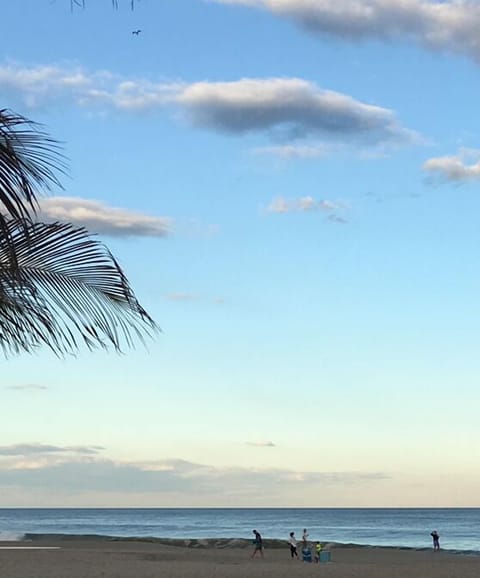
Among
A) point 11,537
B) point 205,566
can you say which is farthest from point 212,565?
point 11,537

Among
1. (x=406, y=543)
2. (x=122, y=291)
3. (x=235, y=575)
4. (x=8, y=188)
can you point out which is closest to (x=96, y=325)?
(x=122, y=291)

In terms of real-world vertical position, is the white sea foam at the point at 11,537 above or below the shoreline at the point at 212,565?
below

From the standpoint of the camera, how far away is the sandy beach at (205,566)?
33.5 m

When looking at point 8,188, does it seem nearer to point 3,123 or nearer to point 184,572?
point 3,123

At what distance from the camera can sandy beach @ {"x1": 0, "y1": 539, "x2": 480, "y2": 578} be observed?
33.5m

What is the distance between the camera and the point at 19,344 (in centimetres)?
613

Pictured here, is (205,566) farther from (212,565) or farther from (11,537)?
(11,537)

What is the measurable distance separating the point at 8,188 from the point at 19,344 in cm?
177

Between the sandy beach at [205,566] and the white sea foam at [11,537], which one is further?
the white sea foam at [11,537]

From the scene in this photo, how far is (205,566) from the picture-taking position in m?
38.1

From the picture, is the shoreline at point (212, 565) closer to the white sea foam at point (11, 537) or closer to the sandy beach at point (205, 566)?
the sandy beach at point (205, 566)

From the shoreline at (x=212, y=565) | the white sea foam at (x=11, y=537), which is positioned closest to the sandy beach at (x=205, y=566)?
the shoreline at (x=212, y=565)

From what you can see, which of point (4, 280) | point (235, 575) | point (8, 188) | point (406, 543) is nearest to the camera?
point (8, 188)

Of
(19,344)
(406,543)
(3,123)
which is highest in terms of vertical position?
(3,123)
